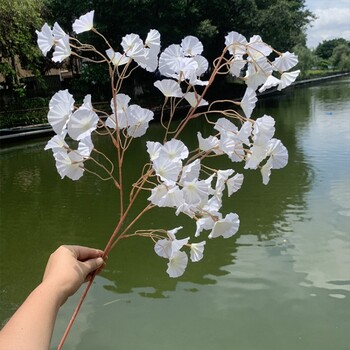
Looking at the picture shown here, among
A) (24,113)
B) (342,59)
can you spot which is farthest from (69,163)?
(342,59)

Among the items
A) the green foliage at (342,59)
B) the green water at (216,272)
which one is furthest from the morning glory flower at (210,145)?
the green foliage at (342,59)

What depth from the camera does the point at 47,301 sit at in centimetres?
82

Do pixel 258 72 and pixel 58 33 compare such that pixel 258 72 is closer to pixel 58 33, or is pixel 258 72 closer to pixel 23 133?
pixel 58 33

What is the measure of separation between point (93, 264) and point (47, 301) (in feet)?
0.51

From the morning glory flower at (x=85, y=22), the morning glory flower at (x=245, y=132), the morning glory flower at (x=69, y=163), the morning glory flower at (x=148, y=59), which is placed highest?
the morning glory flower at (x=85, y=22)

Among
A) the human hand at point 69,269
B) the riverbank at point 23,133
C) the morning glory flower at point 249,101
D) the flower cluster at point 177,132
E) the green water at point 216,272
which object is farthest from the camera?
the riverbank at point 23,133

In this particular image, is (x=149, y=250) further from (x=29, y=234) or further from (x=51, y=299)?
(x=51, y=299)

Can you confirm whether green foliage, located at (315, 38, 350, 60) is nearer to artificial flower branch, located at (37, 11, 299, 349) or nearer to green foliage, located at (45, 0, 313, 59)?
green foliage, located at (45, 0, 313, 59)

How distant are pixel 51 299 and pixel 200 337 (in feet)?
9.05

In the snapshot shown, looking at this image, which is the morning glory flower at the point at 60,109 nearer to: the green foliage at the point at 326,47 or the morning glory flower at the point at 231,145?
the morning glory flower at the point at 231,145

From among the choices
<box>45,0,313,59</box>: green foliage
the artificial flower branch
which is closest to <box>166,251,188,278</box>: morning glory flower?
the artificial flower branch

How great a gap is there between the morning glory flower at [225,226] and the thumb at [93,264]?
0.26m

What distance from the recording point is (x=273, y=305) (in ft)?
12.2

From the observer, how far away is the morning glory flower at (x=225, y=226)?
40.4 inches
